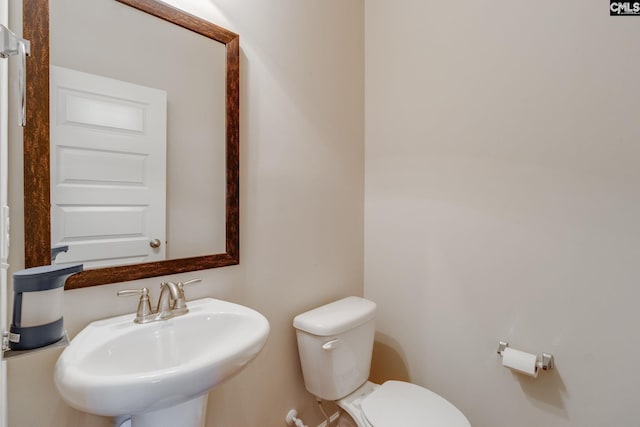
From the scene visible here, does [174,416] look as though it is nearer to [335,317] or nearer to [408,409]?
[335,317]

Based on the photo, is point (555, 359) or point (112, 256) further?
point (555, 359)

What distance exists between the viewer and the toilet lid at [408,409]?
3.72 ft

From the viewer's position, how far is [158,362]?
2.91ft

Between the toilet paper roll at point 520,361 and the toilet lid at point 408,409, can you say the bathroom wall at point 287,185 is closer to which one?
the toilet lid at point 408,409

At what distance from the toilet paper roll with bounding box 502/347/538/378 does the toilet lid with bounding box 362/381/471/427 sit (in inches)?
11.3

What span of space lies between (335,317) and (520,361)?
742 mm

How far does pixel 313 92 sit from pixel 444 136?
0.66 m

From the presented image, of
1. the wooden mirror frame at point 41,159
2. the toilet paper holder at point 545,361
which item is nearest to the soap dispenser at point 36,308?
the wooden mirror frame at point 41,159

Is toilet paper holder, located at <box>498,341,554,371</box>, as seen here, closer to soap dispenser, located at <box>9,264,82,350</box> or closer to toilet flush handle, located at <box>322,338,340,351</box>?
toilet flush handle, located at <box>322,338,340,351</box>

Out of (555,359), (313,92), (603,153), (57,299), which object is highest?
(313,92)

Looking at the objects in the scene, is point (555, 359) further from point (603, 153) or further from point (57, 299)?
point (57, 299)

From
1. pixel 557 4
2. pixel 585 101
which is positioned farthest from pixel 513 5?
pixel 585 101

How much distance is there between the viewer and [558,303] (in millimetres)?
1220

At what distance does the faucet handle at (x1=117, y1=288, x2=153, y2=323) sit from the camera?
3.01 ft
